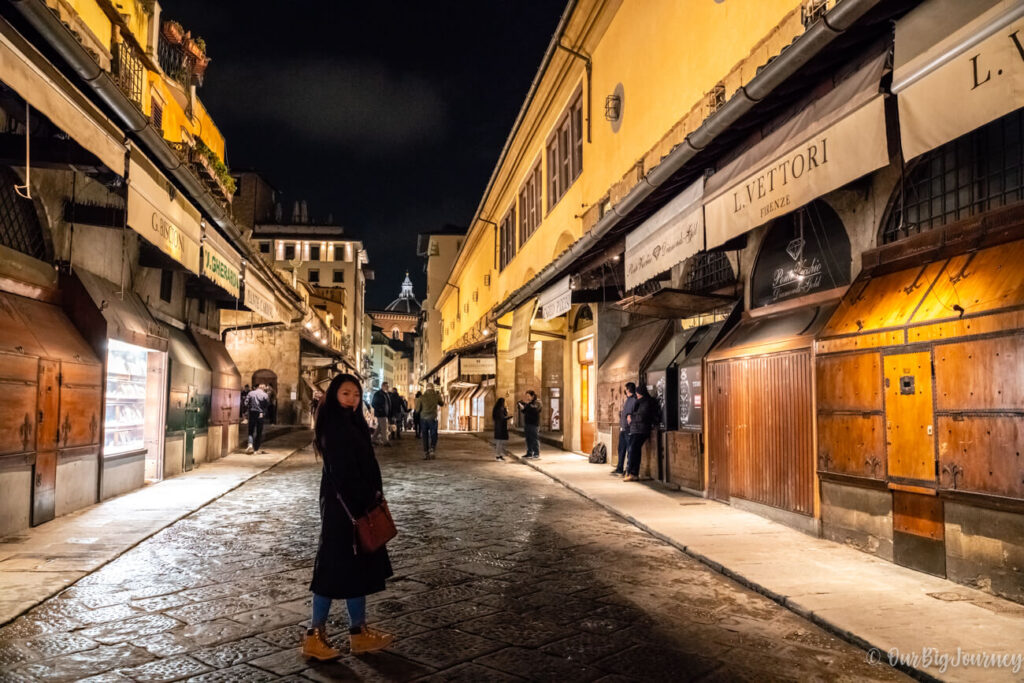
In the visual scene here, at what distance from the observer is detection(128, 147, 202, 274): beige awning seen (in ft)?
27.9

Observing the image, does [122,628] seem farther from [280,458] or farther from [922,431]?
[280,458]

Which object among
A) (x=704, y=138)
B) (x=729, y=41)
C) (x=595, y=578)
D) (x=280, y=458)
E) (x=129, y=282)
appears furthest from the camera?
(x=280, y=458)

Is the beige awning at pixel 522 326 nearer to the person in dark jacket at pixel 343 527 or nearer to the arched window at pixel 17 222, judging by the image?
the arched window at pixel 17 222

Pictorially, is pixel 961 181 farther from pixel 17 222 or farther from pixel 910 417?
pixel 17 222

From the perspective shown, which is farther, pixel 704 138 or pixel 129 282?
pixel 129 282

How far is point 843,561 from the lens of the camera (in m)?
6.62

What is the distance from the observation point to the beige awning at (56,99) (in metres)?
5.26

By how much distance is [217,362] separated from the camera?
16734mm

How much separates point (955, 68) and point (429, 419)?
1565 centimetres

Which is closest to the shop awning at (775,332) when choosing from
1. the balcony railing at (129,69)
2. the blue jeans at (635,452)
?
the blue jeans at (635,452)

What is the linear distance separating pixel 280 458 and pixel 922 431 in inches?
594

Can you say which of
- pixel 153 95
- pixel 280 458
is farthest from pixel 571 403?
pixel 153 95

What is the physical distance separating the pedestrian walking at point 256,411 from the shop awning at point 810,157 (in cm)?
1389

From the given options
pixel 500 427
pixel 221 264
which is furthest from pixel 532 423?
pixel 221 264
